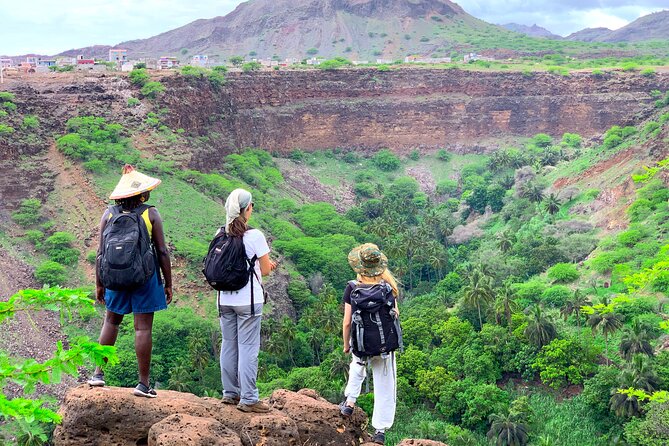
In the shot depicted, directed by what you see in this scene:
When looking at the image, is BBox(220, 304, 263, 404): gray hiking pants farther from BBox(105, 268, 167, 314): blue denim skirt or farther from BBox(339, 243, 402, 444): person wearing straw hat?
BBox(339, 243, 402, 444): person wearing straw hat

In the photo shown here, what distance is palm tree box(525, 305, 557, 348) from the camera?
38.8 meters

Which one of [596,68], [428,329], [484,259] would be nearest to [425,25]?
[596,68]

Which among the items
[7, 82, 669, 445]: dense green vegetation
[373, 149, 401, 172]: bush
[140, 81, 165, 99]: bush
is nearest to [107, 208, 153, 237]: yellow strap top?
[7, 82, 669, 445]: dense green vegetation

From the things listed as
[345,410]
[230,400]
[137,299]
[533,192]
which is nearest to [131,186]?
[137,299]

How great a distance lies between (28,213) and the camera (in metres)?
47.2

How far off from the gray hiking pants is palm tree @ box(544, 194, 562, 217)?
54.2 m

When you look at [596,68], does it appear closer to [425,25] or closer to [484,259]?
[484,259]

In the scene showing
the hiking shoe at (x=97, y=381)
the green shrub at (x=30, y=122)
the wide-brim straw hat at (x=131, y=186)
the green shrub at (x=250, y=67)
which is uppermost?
the green shrub at (x=250, y=67)

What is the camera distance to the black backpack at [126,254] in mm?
8797

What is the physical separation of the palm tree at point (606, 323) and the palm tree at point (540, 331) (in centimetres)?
201

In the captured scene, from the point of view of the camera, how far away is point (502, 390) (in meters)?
38.2

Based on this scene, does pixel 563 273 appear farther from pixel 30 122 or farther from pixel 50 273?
pixel 30 122

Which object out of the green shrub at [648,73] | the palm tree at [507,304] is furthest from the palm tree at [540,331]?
the green shrub at [648,73]

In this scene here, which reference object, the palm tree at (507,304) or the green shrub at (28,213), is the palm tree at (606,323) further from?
the green shrub at (28,213)
